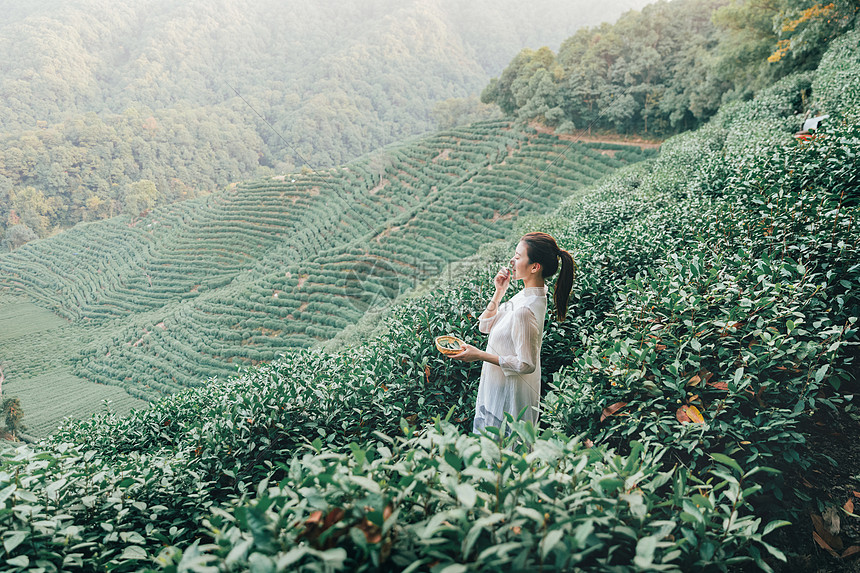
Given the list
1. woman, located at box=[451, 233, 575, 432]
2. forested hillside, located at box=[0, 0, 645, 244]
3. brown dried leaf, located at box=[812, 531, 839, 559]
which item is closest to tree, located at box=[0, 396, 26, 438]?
woman, located at box=[451, 233, 575, 432]

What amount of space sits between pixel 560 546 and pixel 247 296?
A: 2479cm

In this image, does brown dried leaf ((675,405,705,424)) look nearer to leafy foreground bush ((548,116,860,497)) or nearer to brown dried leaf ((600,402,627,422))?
leafy foreground bush ((548,116,860,497))

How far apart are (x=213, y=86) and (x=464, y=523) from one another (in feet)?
349

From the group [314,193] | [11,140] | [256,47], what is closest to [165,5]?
[256,47]

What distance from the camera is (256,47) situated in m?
101

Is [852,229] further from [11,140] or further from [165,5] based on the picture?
[165,5]

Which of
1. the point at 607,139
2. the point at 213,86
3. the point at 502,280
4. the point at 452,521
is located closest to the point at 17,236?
the point at 213,86

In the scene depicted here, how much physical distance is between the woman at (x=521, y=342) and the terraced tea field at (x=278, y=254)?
1641cm

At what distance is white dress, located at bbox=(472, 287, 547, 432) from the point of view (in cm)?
203

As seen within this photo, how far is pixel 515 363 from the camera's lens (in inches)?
79.1

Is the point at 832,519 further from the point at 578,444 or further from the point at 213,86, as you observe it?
the point at 213,86

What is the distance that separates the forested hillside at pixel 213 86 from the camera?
60.8m

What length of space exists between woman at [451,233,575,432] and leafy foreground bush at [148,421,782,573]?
84 centimetres

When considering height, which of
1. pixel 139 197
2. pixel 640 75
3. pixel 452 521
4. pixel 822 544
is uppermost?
pixel 139 197
